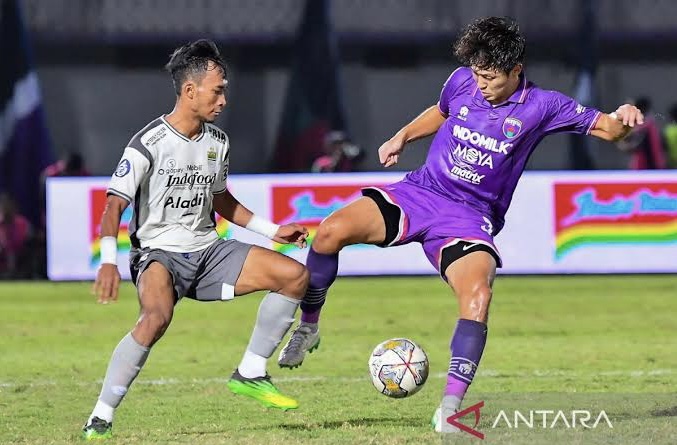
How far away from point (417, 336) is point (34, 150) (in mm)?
6819

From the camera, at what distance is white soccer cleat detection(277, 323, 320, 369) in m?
6.86

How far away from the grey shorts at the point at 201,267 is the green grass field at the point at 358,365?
0.60m

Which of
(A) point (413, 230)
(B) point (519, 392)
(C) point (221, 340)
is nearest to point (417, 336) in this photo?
(C) point (221, 340)

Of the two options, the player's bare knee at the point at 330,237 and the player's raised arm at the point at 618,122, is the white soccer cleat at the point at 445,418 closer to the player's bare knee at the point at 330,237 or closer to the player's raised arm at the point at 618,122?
the player's bare knee at the point at 330,237

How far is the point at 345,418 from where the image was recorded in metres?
6.59

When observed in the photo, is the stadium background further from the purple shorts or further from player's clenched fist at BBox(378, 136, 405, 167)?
player's clenched fist at BBox(378, 136, 405, 167)

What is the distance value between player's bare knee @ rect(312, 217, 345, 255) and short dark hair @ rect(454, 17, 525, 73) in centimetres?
99

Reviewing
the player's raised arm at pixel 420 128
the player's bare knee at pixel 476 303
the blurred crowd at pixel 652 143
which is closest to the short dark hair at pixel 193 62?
the player's raised arm at pixel 420 128

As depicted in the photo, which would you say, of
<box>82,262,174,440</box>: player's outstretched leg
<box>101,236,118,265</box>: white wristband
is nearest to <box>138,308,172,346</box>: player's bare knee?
<box>82,262,174,440</box>: player's outstretched leg

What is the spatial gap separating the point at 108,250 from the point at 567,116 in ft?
7.19

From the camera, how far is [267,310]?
21.1ft

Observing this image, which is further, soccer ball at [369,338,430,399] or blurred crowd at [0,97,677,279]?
Result: blurred crowd at [0,97,677,279]

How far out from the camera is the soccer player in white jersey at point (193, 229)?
241 inches

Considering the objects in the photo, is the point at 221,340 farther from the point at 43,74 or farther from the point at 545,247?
the point at 43,74
